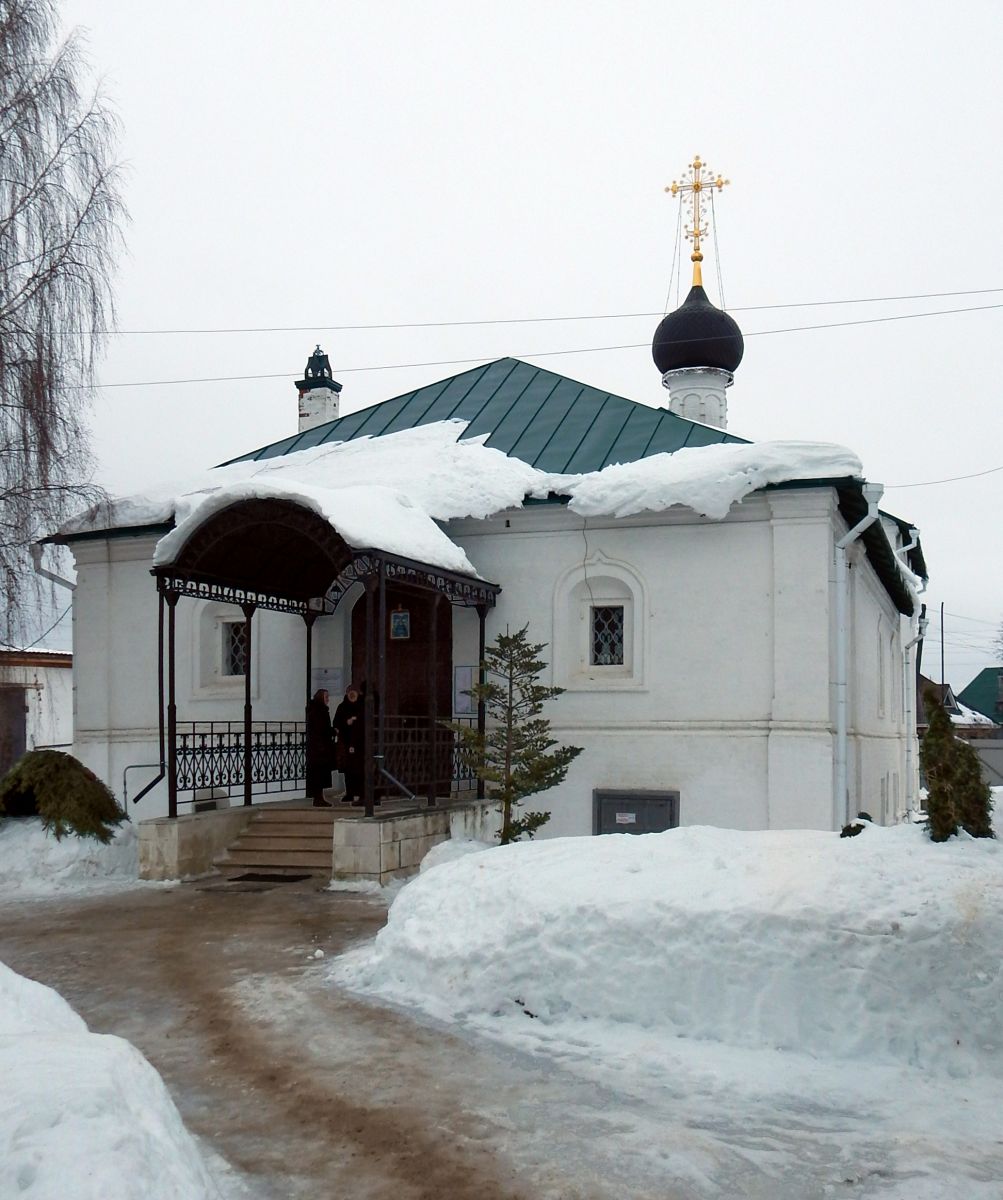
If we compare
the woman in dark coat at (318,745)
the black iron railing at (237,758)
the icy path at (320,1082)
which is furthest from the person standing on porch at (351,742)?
the icy path at (320,1082)

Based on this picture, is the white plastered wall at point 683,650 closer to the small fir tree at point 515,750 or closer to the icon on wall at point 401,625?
the icon on wall at point 401,625

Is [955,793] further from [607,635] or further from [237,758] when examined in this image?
[237,758]

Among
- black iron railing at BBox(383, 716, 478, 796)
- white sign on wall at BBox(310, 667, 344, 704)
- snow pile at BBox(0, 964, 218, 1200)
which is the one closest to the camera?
snow pile at BBox(0, 964, 218, 1200)

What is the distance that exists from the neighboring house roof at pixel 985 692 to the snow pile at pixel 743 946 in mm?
52856

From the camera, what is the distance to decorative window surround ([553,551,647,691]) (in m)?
12.3

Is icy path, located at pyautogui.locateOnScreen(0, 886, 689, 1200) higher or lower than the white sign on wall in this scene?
lower

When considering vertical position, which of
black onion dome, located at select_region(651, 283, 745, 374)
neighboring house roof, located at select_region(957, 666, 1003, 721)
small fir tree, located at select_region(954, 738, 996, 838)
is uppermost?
black onion dome, located at select_region(651, 283, 745, 374)

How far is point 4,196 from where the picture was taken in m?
11.5

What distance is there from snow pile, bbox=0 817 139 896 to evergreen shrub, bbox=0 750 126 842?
0.33 ft

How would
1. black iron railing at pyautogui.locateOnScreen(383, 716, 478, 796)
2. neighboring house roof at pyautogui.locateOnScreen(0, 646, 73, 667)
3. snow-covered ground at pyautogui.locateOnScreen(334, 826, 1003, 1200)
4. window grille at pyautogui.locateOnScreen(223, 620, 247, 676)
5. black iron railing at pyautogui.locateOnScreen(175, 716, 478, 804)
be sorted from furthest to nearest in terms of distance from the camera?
1. neighboring house roof at pyautogui.locateOnScreen(0, 646, 73, 667)
2. window grille at pyautogui.locateOnScreen(223, 620, 247, 676)
3. black iron railing at pyautogui.locateOnScreen(175, 716, 478, 804)
4. black iron railing at pyautogui.locateOnScreen(383, 716, 478, 796)
5. snow-covered ground at pyautogui.locateOnScreen(334, 826, 1003, 1200)

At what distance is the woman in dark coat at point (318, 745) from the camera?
12547 millimetres

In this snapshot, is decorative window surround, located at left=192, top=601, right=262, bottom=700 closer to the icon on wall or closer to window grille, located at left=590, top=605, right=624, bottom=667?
the icon on wall

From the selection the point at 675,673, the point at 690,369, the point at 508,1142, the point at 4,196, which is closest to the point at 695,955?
the point at 508,1142

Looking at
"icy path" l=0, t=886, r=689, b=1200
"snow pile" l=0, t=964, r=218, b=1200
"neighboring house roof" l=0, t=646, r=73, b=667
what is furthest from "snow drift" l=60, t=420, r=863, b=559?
"neighboring house roof" l=0, t=646, r=73, b=667
